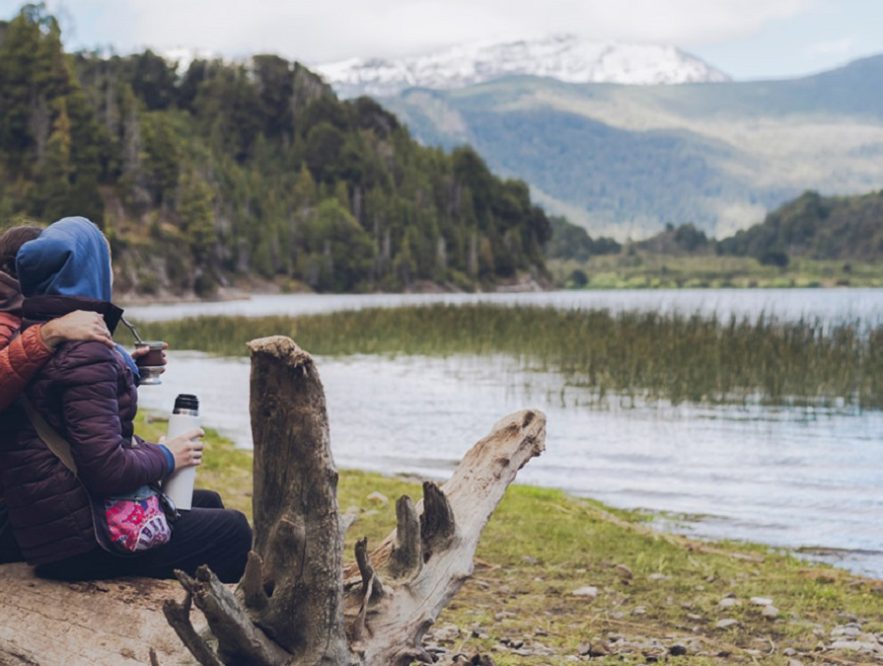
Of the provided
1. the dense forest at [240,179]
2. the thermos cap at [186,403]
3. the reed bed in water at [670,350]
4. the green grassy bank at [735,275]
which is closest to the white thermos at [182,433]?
the thermos cap at [186,403]

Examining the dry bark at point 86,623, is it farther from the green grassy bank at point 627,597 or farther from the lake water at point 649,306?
the lake water at point 649,306

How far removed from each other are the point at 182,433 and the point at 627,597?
418cm

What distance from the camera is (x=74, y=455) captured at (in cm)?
376

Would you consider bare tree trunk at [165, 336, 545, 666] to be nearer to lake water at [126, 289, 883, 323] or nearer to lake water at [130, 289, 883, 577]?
lake water at [130, 289, 883, 577]

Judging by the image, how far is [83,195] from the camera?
81812 mm

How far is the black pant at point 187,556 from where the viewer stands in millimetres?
4031

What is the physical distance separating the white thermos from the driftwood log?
34 centimetres

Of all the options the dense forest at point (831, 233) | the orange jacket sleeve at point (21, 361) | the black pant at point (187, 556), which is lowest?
the black pant at point (187, 556)

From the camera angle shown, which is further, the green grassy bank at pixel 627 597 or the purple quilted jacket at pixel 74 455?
the green grassy bank at pixel 627 597

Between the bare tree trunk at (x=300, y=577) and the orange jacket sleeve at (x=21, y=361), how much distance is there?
892 millimetres

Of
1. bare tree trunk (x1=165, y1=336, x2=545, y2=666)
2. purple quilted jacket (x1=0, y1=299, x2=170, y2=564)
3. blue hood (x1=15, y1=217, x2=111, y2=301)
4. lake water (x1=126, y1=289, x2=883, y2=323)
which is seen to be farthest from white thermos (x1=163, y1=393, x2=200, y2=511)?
lake water (x1=126, y1=289, x2=883, y2=323)

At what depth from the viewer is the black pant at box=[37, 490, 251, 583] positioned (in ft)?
13.2

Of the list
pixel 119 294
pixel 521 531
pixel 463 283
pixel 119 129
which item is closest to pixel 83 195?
pixel 119 294

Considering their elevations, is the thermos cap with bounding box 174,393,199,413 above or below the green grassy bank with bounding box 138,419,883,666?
above
